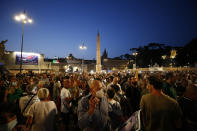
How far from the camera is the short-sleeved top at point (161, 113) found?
2.18 m

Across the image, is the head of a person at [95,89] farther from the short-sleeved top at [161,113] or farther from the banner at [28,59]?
the banner at [28,59]

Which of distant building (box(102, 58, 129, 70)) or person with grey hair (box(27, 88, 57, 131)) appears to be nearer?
person with grey hair (box(27, 88, 57, 131))

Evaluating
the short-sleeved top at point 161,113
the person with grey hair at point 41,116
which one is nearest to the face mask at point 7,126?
the person with grey hair at point 41,116

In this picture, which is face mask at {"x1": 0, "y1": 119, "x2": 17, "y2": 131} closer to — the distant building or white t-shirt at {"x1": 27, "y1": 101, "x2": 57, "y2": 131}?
white t-shirt at {"x1": 27, "y1": 101, "x2": 57, "y2": 131}

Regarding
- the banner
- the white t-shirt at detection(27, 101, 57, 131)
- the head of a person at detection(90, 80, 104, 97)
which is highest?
the banner

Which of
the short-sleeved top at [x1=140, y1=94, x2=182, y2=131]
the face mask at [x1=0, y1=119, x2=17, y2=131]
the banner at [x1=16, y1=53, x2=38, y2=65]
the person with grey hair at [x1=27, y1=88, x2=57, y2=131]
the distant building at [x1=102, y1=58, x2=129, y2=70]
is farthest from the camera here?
the distant building at [x1=102, y1=58, x2=129, y2=70]

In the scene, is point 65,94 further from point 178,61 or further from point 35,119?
point 178,61

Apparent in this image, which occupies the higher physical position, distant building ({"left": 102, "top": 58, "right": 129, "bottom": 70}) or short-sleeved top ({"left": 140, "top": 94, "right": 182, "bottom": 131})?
distant building ({"left": 102, "top": 58, "right": 129, "bottom": 70})

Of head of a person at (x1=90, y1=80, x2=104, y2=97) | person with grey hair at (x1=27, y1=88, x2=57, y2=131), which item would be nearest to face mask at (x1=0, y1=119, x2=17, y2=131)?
person with grey hair at (x1=27, y1=88, x2=57, y2=131)

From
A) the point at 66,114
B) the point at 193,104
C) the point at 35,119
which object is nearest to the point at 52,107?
the point at 35,119

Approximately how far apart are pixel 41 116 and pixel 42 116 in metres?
0.02

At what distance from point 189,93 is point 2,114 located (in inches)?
143

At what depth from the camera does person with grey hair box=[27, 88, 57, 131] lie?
258 cm

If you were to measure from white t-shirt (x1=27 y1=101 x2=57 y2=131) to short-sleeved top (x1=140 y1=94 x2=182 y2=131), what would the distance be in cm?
219
